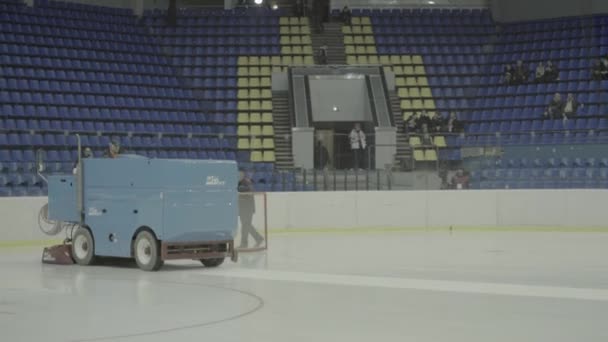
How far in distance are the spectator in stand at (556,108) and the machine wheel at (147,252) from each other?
19714 millimetres

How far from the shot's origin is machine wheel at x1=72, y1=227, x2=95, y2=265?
16797 millimetres

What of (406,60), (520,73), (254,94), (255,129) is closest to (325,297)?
(255,129)

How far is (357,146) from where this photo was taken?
26.9 m

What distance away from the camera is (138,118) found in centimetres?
3133

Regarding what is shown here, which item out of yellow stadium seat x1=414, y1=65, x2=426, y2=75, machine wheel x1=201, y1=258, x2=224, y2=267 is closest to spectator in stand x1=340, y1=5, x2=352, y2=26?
yellow stadium seat x1=414, y1=65, x2=426, y2=75

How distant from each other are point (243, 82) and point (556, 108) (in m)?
10.5

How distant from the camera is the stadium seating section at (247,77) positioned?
2702cm

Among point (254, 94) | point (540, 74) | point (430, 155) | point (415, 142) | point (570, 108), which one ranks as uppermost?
point (540, 74)

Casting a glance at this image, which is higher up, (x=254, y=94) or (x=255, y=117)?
(x=254, y=94)

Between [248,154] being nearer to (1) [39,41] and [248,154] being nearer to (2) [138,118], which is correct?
(2) [138,118]

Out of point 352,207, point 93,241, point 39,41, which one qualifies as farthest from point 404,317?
point 39,41

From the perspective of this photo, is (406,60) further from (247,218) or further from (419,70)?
(247,218)

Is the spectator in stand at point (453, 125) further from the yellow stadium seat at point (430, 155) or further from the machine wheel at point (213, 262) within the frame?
the machine wheel at point (213, 262)

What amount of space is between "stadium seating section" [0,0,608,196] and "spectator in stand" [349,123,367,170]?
1.44m
